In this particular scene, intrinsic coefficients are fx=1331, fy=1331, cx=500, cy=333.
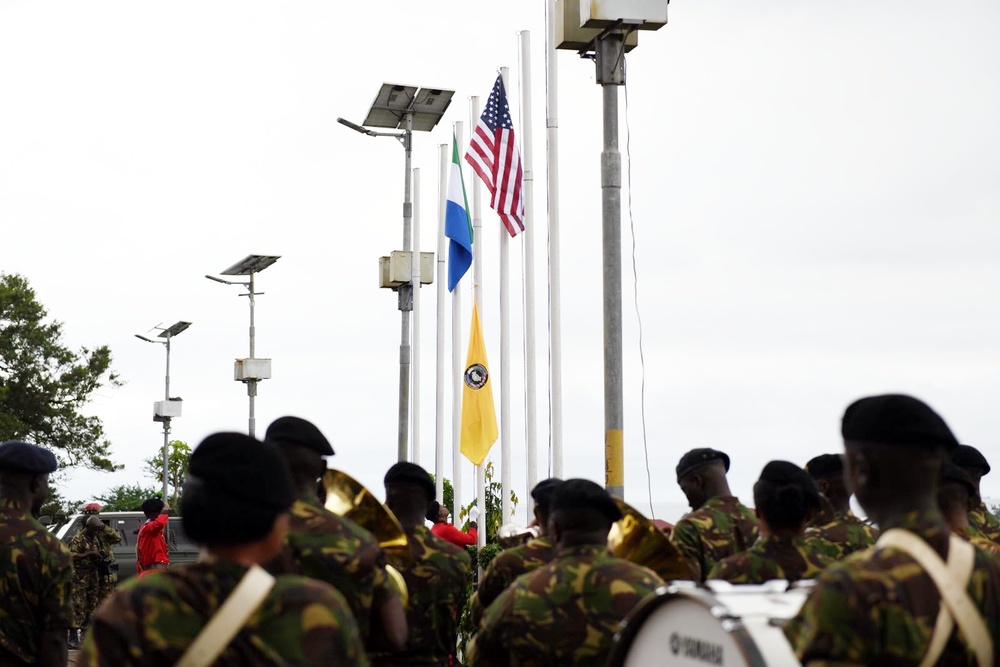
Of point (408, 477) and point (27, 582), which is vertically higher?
point (408, 477)

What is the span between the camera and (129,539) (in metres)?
24.4

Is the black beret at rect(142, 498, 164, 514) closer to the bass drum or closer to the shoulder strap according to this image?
the bass drum

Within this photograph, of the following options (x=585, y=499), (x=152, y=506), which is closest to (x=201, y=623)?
(x=585, y=499)

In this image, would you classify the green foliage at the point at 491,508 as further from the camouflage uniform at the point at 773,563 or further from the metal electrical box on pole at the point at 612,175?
the camouflage uniform at the point at 773,563

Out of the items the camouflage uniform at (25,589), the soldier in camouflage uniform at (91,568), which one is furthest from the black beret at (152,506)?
the camouflage uniform at (25,589)

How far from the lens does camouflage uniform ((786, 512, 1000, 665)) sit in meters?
3.16

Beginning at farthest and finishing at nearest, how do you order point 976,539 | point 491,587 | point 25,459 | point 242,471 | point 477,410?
point 477,410 < point 491,587 < point 976,539 < point 25,459 < point 242,471

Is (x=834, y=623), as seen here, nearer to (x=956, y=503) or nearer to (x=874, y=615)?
(x=874, y=615)

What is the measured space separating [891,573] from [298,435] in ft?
9.44

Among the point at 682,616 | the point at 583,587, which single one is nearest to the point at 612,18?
the point at 583,587

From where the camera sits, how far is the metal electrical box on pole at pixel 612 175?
10258mm

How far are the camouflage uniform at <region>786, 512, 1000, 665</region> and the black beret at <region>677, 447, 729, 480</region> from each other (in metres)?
4.15

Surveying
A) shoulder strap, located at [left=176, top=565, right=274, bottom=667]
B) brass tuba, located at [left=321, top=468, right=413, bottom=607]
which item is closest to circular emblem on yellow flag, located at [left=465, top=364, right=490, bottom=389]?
brass tuba, located at [left=321, top=468, right=413, bottom=607]

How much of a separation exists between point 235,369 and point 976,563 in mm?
34221
